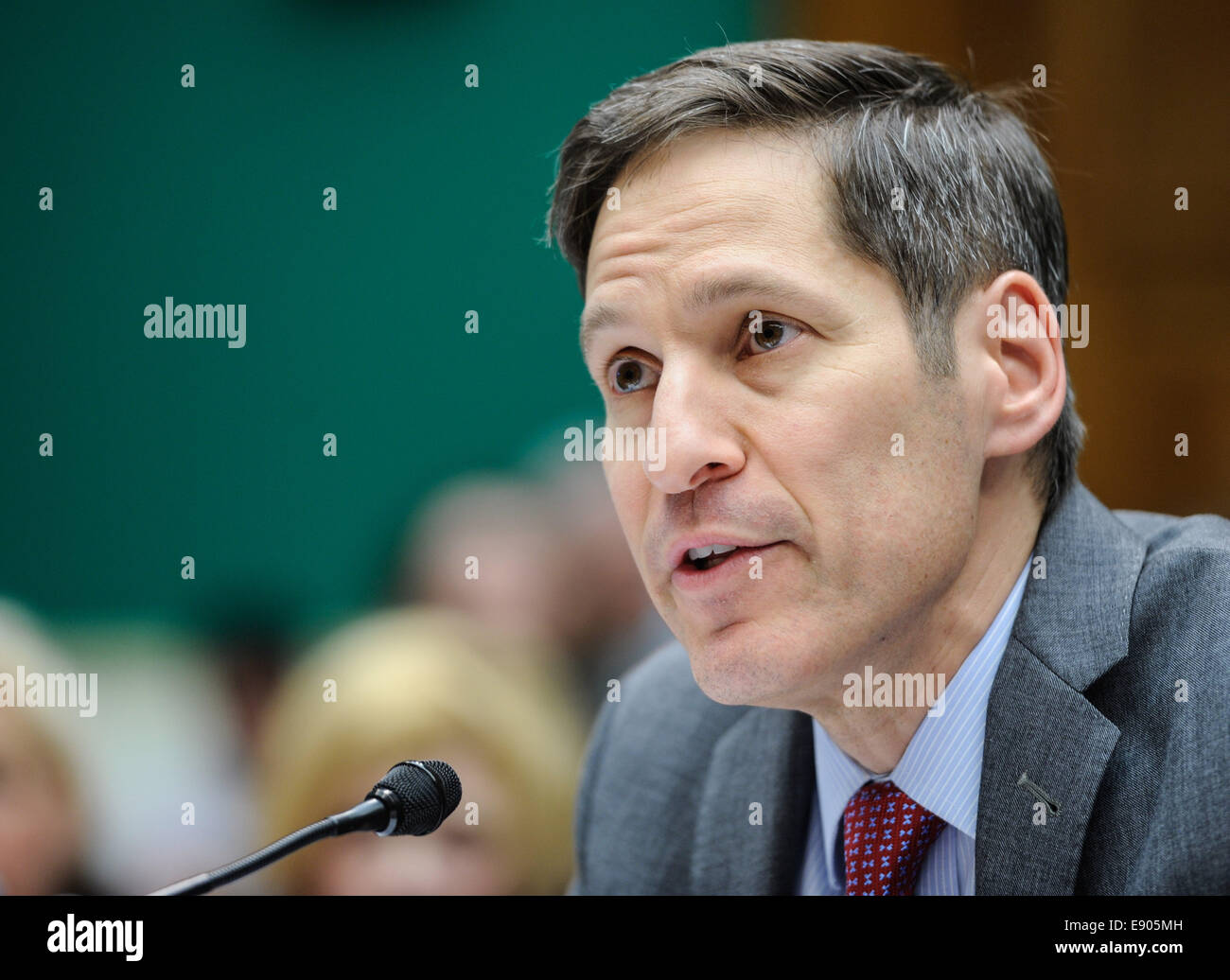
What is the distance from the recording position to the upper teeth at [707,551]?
1414 millimetres

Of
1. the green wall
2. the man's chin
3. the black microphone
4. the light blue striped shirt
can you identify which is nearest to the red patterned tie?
the light blue striped shirt

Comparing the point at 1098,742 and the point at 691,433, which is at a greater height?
the point at 691,433

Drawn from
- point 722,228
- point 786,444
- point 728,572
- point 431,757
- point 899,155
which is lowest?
point 431,757

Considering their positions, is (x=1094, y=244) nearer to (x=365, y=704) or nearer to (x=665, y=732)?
(x=665, y=732)

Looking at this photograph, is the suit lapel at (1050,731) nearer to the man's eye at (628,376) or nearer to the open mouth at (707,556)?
the open mouth at (707,556)

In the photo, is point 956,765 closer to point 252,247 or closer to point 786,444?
point 786,444

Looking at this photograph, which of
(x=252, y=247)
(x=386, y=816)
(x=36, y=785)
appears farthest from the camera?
(x=252, y=247)

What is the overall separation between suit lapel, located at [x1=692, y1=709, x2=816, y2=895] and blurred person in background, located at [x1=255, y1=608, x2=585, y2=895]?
42 cm

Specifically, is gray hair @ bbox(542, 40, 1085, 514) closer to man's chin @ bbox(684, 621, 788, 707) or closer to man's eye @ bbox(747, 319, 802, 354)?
man's eye @ bbox(747, 319, 802, 354)

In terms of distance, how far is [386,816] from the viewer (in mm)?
1162

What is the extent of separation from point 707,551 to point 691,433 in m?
0.17

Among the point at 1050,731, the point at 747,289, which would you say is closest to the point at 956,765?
the point at 1050,731

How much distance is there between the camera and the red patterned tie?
1.47 metres

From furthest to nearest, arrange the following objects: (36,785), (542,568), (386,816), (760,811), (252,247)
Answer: (542,568)
(252,247)
(36,785)
(760,811)
(386,816)
